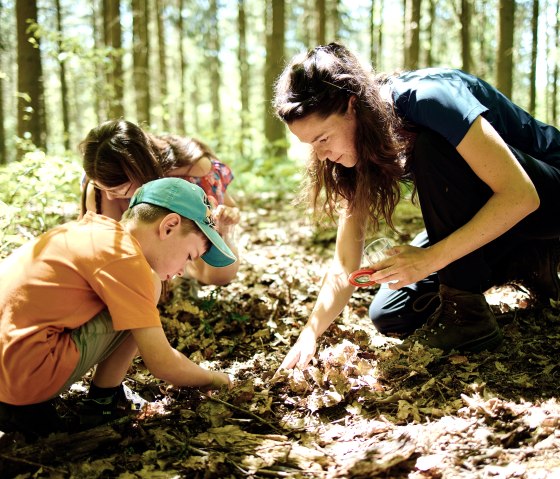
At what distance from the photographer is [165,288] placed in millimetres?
3396

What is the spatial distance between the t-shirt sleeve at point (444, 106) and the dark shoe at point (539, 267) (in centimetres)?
102

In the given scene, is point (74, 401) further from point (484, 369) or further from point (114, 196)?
point (484, 369)

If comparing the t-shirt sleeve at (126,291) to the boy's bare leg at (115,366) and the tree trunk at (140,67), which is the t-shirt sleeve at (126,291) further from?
the tree trunk at (140,67)

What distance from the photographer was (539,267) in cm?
299

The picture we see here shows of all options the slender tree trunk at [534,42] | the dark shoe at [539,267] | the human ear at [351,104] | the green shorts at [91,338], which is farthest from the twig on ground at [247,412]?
the slender tree trunk at [534,42]

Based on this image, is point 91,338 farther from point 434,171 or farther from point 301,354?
point 434,171

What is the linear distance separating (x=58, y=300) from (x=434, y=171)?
1822 millimetres

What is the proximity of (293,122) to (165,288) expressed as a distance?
151 centimetres

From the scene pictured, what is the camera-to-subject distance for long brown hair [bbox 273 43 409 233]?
2.42 meters

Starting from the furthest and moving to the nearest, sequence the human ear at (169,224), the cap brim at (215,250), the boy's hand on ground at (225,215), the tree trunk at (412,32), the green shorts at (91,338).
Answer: the tree trunk at (412,32)
the boy's hand on ground at (225,215)
the cap brim at (215,250)
the human ear at (169,224)
the green shorts at (91,338)

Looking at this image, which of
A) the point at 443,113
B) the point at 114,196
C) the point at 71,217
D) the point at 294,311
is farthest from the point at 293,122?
the point at 71,217

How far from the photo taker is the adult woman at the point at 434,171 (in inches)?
92.7

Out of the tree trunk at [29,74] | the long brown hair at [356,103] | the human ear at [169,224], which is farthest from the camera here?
the tree trunk at [29,74]

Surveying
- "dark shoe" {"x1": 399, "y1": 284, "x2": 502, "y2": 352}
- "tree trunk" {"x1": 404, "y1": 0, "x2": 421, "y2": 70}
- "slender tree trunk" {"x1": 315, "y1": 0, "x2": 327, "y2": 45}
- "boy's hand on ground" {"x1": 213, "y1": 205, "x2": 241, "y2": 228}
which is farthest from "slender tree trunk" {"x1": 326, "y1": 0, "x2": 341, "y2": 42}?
"dark shoe" {"x1": 399, "y1": 284, "x2": 502, "y2": 352}
